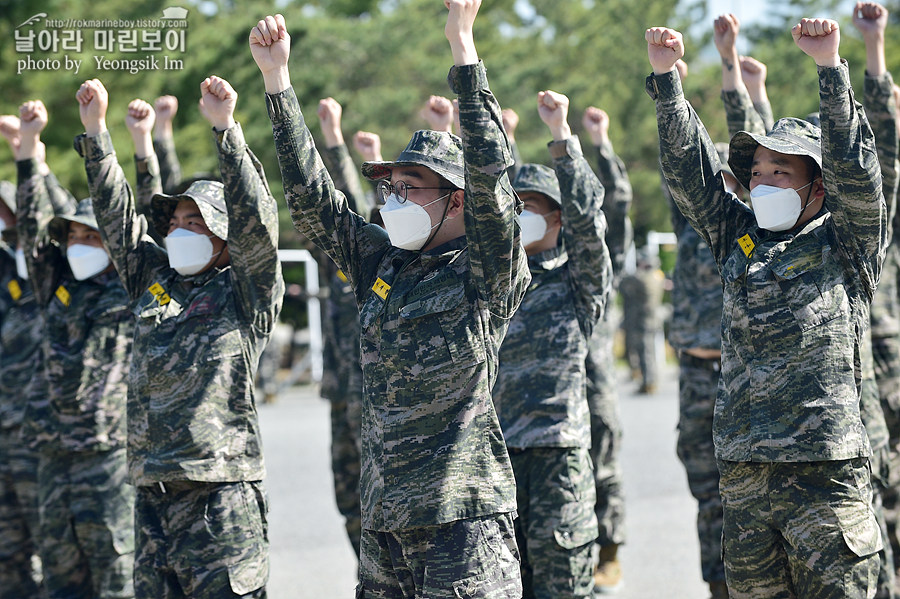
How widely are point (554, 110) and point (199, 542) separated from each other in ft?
8.29

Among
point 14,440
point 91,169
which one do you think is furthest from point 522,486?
point 14,440

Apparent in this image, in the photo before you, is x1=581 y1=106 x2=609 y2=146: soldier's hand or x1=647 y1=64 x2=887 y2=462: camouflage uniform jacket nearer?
x1=647 y1=64 x2=887 y2=462: camouflage uniform jacket

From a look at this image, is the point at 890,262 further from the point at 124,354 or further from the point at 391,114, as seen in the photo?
the point at 391,114

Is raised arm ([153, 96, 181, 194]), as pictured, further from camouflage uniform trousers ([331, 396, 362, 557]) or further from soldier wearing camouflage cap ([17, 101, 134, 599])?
camouflage uniform trousers ([331, 396, 362, 557])

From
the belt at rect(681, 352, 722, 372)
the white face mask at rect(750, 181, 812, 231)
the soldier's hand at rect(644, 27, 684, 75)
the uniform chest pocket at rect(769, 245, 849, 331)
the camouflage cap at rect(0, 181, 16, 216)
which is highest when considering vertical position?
the camouflage cap at rect(0, 181, 16, 216)

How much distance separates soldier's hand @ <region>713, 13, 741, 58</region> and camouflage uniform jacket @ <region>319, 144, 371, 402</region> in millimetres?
2389

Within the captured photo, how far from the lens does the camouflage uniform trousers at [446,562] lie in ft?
12.6

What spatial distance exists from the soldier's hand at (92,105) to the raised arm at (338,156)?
3.53 feet

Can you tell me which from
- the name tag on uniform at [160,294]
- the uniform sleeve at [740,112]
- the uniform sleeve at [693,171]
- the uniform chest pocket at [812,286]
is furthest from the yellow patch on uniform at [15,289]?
the uniform chest pocket at [812,286]

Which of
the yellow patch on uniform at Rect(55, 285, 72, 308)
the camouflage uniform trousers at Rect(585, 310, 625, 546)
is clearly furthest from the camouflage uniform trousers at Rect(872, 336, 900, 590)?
the yellow patch on uniform at Rect(55, 285, 72, 308)

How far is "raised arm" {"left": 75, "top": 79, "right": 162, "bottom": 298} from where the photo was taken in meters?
5.33

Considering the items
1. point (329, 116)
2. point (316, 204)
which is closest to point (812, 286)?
point (316, 204)

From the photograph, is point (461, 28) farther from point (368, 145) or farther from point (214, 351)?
point (368, 145)

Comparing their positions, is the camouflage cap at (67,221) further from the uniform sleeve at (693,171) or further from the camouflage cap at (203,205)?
the uniform sleeve at (693,171)
